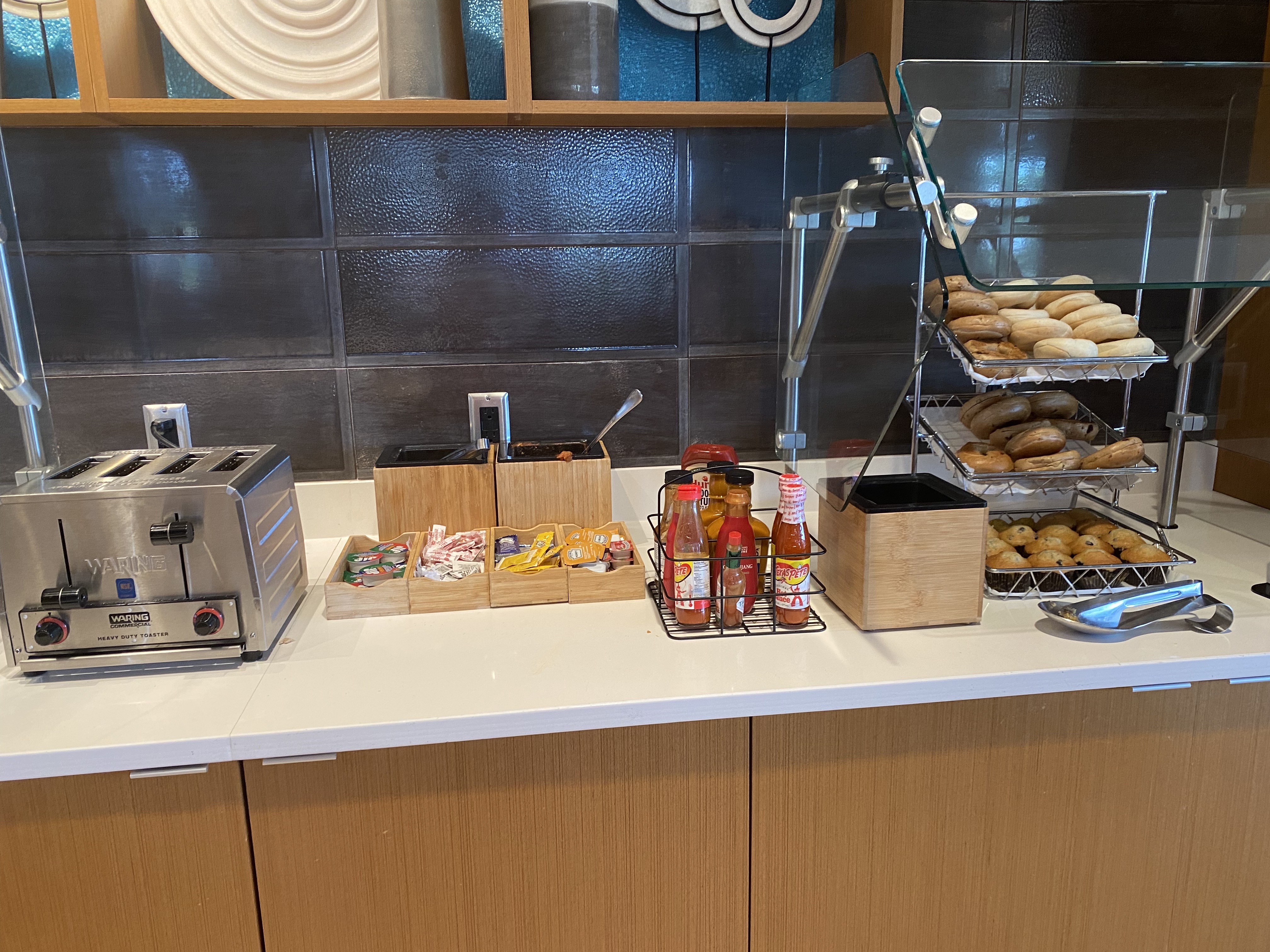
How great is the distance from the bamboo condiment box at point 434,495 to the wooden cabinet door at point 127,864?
55 cm

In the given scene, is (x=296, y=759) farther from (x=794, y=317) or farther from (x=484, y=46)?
(x=484, y=46)

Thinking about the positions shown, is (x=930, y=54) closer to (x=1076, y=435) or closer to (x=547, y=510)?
(x=1076, y=435)

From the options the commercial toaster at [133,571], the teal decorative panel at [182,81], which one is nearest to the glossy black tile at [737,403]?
the commercial toaster at [133,571]

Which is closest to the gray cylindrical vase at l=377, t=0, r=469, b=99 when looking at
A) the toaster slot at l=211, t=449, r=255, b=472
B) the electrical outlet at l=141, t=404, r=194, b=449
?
the toaster slot at l=211, t=449, r=255, b=472

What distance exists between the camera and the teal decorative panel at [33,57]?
4.59ft

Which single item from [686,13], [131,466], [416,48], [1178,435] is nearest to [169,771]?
[131,466]

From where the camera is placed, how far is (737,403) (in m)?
1.71

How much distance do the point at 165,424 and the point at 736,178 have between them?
1113 millimetres

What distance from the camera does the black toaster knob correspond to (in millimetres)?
1113

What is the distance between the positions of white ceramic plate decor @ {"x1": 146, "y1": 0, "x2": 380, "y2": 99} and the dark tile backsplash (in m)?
0.12

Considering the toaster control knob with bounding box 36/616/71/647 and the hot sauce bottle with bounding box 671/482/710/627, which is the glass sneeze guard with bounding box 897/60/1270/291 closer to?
the hot sauce bottle with bounding box 671/482/710/627

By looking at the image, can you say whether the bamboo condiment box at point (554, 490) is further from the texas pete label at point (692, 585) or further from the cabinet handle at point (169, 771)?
the cabinet handle at point (169, 771)

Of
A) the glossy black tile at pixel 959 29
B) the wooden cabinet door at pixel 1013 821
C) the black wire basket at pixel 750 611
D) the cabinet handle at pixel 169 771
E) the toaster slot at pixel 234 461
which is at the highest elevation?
the glossy black tile at pixel 959 29

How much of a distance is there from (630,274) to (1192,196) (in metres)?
0.90
